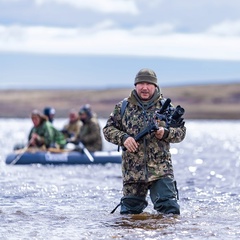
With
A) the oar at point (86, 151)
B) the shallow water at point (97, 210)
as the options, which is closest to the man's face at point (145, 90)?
the shallow water at point (97, 210)

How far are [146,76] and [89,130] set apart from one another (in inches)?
513

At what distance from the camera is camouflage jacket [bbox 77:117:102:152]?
23.7 m

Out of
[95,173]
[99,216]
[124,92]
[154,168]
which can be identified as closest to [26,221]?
[99,216]

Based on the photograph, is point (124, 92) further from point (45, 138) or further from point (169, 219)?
point (169, 219)

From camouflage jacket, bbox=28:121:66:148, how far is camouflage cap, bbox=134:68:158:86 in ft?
38.2

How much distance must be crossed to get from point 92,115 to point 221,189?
776 cm

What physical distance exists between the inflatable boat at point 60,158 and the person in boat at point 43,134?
0.94 feet

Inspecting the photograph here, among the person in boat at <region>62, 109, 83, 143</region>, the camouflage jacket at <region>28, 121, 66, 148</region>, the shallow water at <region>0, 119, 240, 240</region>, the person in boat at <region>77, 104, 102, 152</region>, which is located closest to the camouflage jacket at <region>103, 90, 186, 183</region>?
the shallow water at <region>0, 119, 240, 240</region>

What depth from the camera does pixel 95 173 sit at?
21125 mm

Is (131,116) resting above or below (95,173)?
above

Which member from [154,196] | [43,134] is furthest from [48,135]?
[154,196]

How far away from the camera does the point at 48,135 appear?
23016 millimetres

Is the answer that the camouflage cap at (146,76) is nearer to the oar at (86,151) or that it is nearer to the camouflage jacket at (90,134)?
the camouflage jacket at (90,134)

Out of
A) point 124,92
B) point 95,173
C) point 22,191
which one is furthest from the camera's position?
point 124,92
